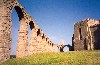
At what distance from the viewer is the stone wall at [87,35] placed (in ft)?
108

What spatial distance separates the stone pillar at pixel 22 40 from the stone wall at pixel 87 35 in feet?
55.4

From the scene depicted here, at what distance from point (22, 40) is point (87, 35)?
60.1 ft

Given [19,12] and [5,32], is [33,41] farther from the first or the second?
[5,32]

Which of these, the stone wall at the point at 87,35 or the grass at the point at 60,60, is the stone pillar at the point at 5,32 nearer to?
the grass at the point at 60,60

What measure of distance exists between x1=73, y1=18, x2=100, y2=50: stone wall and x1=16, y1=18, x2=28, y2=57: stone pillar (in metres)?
16.9

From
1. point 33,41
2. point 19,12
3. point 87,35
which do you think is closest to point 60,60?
point 19,12

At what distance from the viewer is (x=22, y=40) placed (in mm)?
20750

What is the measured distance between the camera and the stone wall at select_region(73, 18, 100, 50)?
108ft

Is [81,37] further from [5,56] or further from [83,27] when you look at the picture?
[5,56]

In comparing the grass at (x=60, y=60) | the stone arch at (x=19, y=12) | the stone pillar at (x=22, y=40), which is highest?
the stone arch at (x=19, y=12)

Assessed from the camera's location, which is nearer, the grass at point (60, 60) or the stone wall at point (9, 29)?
the grass at point (60, 60)

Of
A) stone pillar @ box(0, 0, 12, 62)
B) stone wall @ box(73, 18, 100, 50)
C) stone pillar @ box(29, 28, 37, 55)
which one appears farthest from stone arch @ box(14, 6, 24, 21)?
stone wall @ box(73, 18, 100, 50)

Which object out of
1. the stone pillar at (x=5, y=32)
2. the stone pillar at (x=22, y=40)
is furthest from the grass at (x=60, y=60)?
the stone pillar at (x=22, y=40)

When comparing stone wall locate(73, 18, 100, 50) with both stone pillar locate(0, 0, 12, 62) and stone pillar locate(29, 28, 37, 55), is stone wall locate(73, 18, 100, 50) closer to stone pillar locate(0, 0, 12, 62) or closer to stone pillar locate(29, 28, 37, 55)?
stone pillar locate(29, 28, 37, 55)
